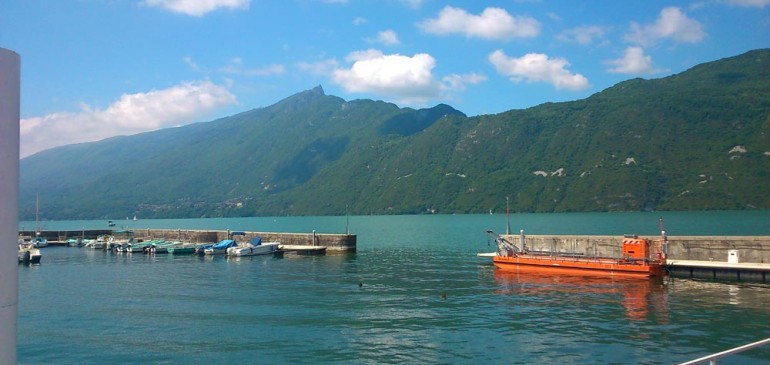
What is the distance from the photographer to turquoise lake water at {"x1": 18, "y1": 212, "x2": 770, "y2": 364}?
796 inches

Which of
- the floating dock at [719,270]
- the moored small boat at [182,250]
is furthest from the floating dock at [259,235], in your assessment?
the floating dock at [719,270]

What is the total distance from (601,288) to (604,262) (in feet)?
24.8

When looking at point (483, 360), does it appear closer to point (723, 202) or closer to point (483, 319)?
point (483, 319)

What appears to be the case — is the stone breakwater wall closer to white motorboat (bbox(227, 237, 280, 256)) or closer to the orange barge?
the orange barge

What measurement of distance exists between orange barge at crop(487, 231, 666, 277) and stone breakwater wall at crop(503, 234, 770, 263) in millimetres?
1356

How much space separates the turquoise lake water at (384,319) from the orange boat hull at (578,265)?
1321 millimetres

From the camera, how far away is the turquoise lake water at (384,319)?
66.3 feet

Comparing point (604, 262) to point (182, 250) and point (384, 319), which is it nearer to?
point (384, 319)

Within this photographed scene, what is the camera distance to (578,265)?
141ft

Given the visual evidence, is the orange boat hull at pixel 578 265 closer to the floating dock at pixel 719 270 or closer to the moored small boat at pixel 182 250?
the floating dock at pixel 719 270

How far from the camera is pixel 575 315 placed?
86.3 feet

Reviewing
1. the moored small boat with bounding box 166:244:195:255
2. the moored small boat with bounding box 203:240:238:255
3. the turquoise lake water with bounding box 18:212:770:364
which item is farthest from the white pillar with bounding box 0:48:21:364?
the moored small boat with bounding box 166:244:195:255

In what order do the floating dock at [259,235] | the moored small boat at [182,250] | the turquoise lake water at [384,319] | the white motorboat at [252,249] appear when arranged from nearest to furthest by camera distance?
1. the turquoise lake water at [384,319]
2. the white motorboat at [252,249]
3. the floating dock at [259,235]
4. the moored small boat at [182,250]

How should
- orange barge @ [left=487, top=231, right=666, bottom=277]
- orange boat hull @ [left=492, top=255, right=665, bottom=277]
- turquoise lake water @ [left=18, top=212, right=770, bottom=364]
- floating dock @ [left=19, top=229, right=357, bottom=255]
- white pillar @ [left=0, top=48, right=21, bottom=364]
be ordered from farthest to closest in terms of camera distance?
floating dock @ [left=19, top=229, right=357, bottom=255], orange barge @ [left=487, top=231, right=666, bottom=277], orange boat hull @ [left=492, top=255, right=665, bottom=277], turquoise lake water @ [left=18, top=212, right=770, bottom=364], white pillar @ [left=0, top=48, right=21, bottom=364]
